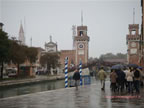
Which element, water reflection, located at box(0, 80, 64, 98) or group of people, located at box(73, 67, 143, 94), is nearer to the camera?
group of people, located at box(73, 67, 143, 94)

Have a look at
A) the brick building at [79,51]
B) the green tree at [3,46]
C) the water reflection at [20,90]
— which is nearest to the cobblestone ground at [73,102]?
the water reflection at [20,90]

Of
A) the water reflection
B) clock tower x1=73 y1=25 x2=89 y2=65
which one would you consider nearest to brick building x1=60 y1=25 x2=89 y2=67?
clock tower x1=73 y1=25 x2=89 y2=65

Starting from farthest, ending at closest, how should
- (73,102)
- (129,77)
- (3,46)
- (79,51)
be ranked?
(79,51)
(3,46)
(129,77)
(73,102)

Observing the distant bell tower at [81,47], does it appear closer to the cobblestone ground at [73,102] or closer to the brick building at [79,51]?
the brick building at [79,51]

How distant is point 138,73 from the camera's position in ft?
53.0

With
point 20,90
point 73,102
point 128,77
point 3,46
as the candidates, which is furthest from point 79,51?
point 73,102

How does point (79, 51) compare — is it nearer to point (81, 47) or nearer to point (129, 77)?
point (81, 47)

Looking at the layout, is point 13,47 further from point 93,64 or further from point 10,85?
point 93,64

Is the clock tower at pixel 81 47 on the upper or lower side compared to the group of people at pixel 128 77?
upper

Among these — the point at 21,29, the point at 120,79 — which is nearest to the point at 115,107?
the point at 120,79

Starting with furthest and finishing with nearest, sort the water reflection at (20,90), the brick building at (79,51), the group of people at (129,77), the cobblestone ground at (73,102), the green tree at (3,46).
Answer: the brick building at (79,51) < the green tree at (3,46) < the water reflection at (20,90) < the group of people at (129,77) < the cobblestone ground at (73,102)

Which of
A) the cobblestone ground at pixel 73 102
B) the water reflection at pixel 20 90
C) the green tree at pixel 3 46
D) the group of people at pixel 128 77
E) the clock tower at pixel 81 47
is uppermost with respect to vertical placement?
the clock tower at pixel 81 47

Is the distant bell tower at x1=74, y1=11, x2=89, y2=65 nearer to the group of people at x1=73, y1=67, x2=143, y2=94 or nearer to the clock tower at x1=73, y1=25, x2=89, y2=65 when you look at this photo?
the clock tower at x1=73, y1=25, x2=89, y2=65

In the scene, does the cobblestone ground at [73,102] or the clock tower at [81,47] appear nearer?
the cobblestone ground at [73,102]
